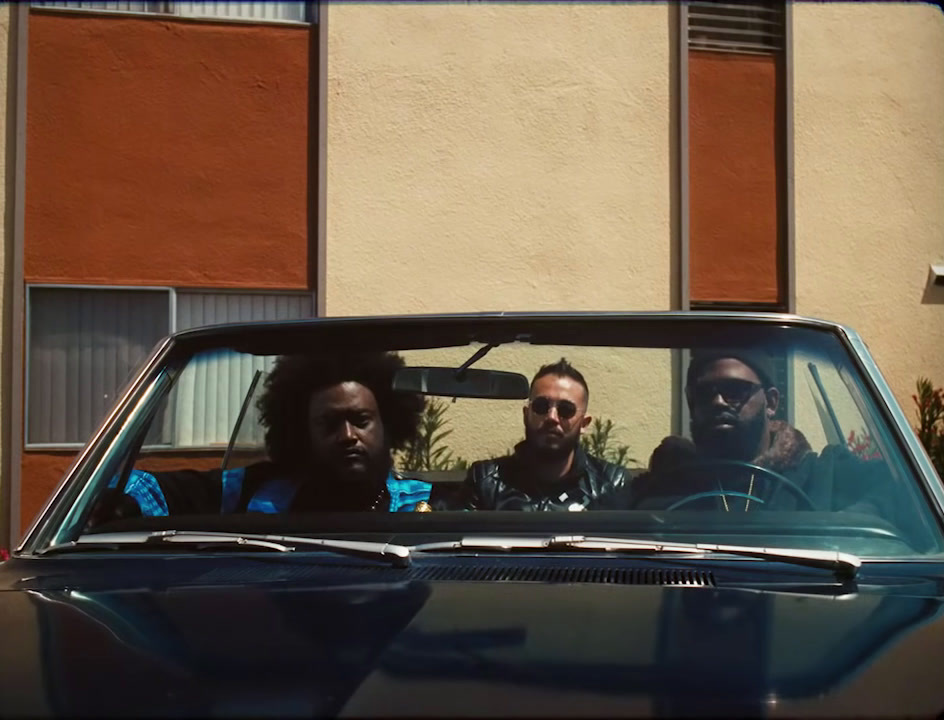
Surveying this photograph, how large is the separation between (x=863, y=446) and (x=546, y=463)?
0.72m

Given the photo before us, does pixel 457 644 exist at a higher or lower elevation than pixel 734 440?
lower

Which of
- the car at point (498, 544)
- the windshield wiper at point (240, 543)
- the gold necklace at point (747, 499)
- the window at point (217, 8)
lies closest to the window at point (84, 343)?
the window at point (217, 8)

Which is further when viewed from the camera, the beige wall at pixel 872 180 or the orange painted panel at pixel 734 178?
the beige wall at pixel 872 180

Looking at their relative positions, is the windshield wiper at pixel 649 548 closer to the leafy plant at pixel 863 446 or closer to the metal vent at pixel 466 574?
the metal vent at pixel 466 574

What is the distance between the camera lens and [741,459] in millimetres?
2602

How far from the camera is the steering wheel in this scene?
2.51 meters

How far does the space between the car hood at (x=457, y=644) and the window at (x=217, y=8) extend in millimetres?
8076

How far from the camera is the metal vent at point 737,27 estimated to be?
10.3m

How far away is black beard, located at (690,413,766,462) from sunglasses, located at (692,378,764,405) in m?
0.04

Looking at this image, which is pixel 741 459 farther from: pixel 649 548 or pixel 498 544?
pixel 498 544

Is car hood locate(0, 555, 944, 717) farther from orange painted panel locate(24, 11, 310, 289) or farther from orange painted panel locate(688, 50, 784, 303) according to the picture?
orange painted panel locate(688, 50, 784, 303)

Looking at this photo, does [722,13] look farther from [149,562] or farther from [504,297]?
[149,562]

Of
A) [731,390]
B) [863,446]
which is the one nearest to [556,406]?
[731,390]

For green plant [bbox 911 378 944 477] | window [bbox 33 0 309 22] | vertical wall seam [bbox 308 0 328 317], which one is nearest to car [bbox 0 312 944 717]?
vertical wall seam [bbox 308 0 328 317]
